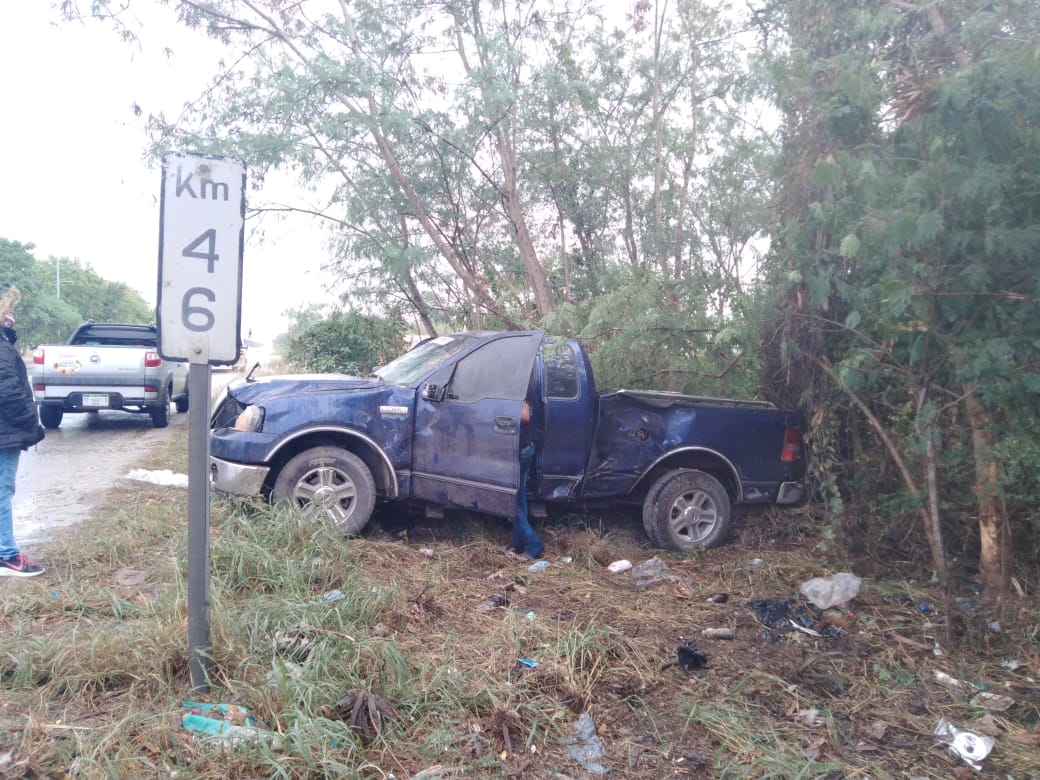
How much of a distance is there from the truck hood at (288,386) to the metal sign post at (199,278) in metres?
2.94

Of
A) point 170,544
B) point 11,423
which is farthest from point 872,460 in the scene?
point 11,423

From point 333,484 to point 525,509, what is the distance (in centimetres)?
152

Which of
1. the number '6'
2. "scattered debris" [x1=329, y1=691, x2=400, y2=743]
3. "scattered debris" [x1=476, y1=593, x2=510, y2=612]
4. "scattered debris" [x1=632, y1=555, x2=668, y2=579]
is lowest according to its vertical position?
"scattered debris" [x1=632, y1=555, x2=668, y2=579]

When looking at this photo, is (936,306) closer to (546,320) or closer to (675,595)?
(675,595)

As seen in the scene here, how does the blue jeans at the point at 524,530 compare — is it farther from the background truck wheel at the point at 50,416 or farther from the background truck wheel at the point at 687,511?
the background truck wheel at the point at 50,416

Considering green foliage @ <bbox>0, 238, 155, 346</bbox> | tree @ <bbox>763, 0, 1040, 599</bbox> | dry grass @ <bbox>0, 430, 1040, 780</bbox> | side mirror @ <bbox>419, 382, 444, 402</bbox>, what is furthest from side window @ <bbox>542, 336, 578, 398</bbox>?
green foliage @ <bbox>0, 238, 155, 346</bbox>

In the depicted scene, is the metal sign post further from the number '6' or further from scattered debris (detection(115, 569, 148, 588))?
scattered debris (detection(115, 569, 148, 588))

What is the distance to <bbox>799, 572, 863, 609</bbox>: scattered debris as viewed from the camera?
19.4 feet

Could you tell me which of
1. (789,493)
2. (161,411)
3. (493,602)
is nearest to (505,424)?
(493,602)

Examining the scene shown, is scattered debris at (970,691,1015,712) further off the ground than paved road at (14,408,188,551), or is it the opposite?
paved road at (14,408,188,551)

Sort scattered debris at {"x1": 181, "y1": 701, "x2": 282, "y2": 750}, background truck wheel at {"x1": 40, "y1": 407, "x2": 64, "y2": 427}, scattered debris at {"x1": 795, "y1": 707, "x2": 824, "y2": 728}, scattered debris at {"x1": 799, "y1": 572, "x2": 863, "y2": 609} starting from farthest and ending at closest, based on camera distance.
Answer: background truck wheel at {"x1": 40, "y1": 407, "x2": 64, "y2": 427}, scattered debris at {"x1": 799, "y1": 572, "x2": 863, "y2": 609}, scattered debris at {"x1": 795, "y1": 707, "x2": 824, "y2": 728}, scattered debris at {"x1": 181, "y1": 701, "x2": 282, "y2": 750}

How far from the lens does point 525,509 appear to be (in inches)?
274

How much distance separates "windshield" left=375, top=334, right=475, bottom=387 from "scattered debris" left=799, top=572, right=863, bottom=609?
3250mm

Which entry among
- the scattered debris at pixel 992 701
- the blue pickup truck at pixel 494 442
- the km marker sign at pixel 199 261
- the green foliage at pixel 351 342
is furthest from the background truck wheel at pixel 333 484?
the green foliage at pixel 351 342
